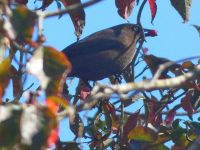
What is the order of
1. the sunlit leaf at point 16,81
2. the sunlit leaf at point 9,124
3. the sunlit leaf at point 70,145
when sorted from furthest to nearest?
the sunlit leaf at point 70,145
the sunlit leaf at point 16,81
the sunlit leaf at point 9,124

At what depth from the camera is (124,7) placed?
12.2ft

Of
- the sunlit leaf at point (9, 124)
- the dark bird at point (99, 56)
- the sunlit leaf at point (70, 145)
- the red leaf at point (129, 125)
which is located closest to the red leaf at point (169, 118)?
the red leaf at point (129, 125)

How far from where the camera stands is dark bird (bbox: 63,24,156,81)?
4.80 m

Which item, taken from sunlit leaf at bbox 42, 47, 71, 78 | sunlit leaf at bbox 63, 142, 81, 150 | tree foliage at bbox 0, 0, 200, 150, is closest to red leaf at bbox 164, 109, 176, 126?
tree foliage at bbox 0, 0, 200, 150

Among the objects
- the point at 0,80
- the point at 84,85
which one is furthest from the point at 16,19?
the point at 84,85

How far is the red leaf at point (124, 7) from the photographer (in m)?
3.72

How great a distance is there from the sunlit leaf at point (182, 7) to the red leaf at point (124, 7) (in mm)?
392

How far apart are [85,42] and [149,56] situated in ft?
5.49

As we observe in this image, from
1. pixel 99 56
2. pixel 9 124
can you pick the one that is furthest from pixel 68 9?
pixel 99 56

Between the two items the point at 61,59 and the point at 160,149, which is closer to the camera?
the point at 61,59

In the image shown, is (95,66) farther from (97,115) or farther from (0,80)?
(0,80)

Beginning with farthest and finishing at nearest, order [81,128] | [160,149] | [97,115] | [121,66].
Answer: [121,66] → [97,115] → [81,128] → [160,149]

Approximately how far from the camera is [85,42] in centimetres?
504

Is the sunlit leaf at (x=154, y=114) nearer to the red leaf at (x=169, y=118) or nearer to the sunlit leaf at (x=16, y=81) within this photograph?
the red leaf at (x=169, y=118)
